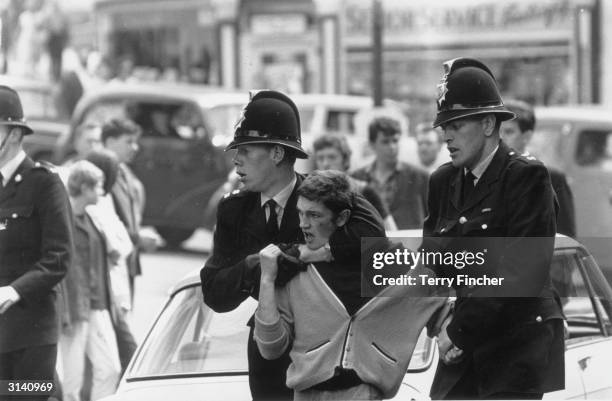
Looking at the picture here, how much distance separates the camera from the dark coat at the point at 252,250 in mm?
4074

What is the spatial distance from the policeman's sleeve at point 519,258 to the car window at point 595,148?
17.3 ft

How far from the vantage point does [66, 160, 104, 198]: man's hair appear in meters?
6.66

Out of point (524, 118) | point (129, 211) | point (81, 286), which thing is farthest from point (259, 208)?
point (129, 211)

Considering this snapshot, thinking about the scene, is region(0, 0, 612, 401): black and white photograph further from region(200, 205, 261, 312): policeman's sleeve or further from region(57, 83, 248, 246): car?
region(57, 83, 248, 246): car

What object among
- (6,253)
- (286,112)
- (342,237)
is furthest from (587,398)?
(6,253)

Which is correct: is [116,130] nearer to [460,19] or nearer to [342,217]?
[460,19]

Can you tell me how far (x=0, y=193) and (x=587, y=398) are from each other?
2446mm

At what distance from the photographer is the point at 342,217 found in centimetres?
405

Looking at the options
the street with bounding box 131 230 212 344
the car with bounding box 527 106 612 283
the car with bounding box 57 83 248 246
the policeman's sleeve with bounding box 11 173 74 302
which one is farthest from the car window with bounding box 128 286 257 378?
the car with bounding box 57 83 248 246

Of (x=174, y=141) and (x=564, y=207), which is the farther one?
(x=174, y=141)

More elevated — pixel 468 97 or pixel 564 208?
pixel 468 97

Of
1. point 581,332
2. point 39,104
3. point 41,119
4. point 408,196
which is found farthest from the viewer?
point 39,104

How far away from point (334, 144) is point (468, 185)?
10.1ft

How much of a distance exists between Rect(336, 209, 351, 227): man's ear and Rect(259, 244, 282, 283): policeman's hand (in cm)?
20
